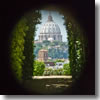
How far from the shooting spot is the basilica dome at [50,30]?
437cm

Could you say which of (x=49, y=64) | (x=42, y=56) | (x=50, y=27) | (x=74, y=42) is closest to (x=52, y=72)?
(x=49, y=64)

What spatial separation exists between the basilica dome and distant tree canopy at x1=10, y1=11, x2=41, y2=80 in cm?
13

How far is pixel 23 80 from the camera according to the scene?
4.35 meters

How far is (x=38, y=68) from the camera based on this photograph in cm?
435

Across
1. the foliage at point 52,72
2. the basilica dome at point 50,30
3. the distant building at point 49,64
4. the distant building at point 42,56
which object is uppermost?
the basilica dome at point 50,30

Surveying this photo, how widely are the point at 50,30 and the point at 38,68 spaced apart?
62 cm

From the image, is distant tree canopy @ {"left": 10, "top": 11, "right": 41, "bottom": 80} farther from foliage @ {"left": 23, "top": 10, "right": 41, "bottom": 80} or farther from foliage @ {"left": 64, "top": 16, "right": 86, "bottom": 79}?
foliage @ {"left": 64, "top": 16, "right": 86, "bottom": 79}

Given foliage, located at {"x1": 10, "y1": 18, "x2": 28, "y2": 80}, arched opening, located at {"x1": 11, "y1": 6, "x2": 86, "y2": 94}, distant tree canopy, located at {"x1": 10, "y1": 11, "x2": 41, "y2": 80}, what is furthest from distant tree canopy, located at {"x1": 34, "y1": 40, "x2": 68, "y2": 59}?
foliage, located at {"x1": 10, "y1": 18, "x2": 28, "y2": 80}

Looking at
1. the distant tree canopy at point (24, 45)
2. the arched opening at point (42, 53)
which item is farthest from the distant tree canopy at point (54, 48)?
the distant tree canopy at point (24, 45)

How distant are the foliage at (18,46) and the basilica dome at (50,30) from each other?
0.27 metres

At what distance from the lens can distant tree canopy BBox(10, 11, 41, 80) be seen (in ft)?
14.3

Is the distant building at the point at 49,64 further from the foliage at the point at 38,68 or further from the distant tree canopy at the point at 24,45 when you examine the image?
the distant tree canopy at the point at 24,45

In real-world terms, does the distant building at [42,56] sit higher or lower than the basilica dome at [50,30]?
lower

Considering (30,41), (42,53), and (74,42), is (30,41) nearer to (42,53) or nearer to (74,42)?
(42,53)
